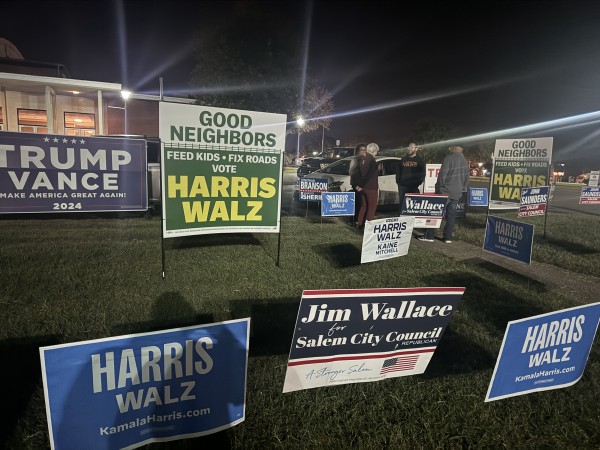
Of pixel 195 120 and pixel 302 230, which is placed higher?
pixel 195 120

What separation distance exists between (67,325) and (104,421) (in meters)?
2.03

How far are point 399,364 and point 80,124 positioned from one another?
80.6ft

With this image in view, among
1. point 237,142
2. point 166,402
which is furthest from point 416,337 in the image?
point 237,142

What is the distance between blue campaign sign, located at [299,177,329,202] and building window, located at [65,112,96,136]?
1754cm

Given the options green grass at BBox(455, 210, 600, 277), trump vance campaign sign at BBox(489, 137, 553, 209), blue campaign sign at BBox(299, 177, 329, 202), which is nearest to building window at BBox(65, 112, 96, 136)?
blue campaign sign at BBox(299, 177, 329, 202)

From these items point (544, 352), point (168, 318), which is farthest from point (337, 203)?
point (544, 352)

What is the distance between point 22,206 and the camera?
17.1 ft

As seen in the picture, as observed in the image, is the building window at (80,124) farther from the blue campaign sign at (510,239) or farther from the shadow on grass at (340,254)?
the blue campaign sign at (510,239)

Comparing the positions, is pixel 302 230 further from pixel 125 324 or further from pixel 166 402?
pixel 166 402

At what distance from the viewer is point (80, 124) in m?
22.0

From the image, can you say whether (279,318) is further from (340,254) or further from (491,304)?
(340,254)

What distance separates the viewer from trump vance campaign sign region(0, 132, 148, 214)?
5094mm

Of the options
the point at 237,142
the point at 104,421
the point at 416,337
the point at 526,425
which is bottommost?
the point at 526,425

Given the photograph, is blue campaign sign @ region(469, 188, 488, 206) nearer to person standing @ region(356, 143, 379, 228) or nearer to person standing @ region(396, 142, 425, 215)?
person standing @ region(396, 142, 425, 215)
